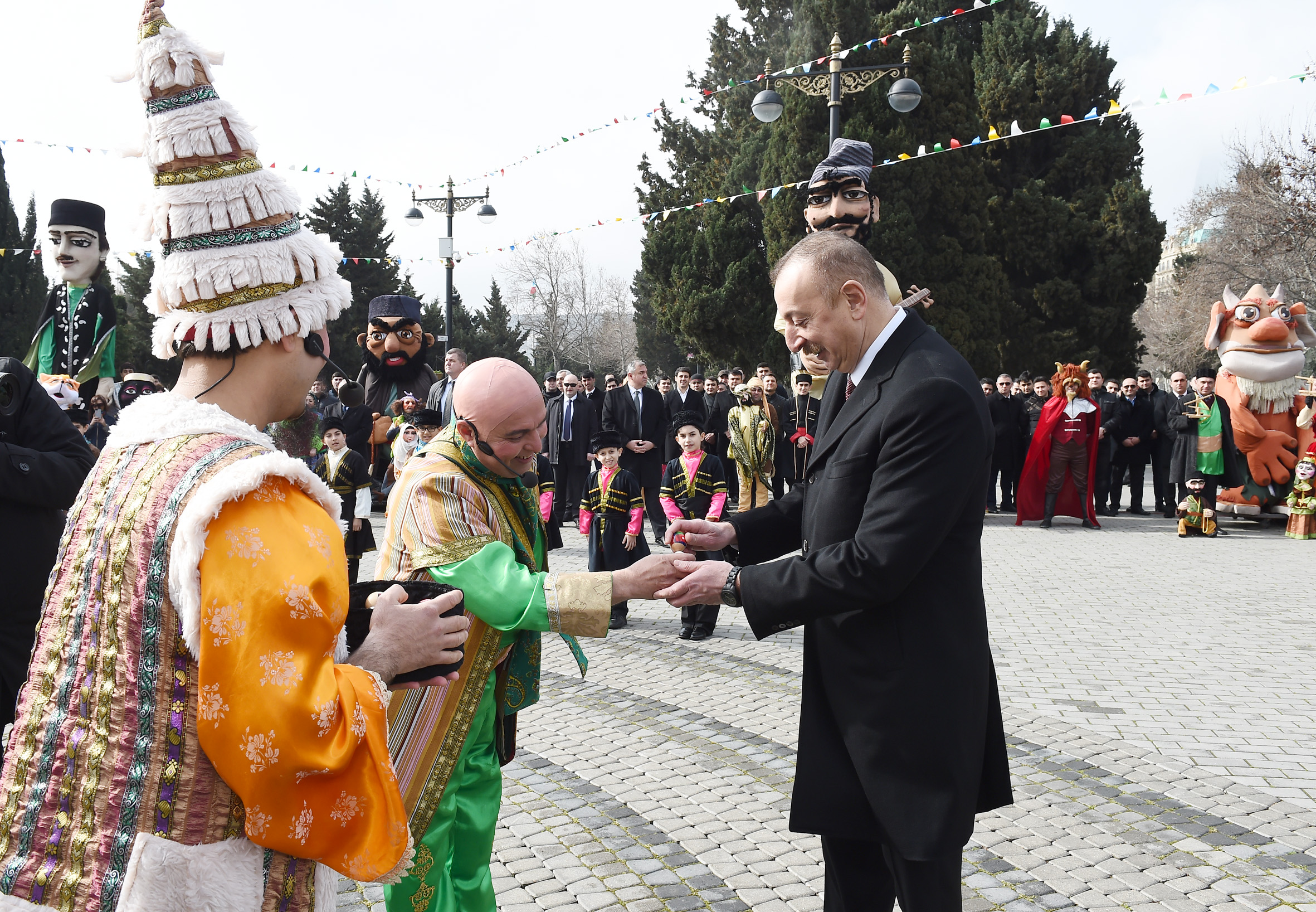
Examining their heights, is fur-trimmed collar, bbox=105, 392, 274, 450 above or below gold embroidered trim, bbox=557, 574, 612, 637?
above

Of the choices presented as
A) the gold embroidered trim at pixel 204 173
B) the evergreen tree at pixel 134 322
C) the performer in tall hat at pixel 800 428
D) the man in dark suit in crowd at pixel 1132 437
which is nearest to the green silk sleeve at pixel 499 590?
the performer in tall hat at pixel 800 428

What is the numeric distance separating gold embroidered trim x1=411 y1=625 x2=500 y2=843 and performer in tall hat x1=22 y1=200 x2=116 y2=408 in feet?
13.8

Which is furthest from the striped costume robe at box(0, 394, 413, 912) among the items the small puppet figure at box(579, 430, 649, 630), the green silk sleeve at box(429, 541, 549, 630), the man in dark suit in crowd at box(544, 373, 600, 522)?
the man in dark suit in crowd at box(544, 373, 600, 522)

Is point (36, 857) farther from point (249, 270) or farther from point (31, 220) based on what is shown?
point (31, 220)

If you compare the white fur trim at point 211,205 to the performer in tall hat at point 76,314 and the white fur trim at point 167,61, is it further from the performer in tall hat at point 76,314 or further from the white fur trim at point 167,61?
the performer in tall hat at point 76,314

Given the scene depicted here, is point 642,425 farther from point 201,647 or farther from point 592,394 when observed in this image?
point 201,647

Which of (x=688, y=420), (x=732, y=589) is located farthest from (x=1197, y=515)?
(x=732, y=589)

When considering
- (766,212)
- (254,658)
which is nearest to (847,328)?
(254,658)

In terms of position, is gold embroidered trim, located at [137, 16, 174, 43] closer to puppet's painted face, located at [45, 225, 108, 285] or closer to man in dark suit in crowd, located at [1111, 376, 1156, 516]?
puppet's painted face, located at [45, 225, 108, 285]

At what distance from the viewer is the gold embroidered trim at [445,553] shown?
2.73 metres

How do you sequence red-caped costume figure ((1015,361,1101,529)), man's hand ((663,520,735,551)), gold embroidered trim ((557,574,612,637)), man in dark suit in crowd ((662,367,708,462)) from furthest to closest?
man in dark suit in crowd ((662,367,708,462)), red-caped costume figure ((1015,361,1101,529)), man's hand ((663,520,735,551)), gold embroidered trim ((557,574,612,637))

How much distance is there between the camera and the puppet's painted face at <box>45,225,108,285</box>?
598 centimetres

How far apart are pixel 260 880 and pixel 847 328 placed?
6.19ft

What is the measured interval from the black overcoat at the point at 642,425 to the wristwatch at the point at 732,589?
1022 centimetres
